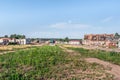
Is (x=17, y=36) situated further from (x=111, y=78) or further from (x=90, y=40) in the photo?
(x=111, y=78)

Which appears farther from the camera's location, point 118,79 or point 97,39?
point 97,39

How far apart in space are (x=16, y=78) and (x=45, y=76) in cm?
216

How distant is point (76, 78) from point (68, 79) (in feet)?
1.93

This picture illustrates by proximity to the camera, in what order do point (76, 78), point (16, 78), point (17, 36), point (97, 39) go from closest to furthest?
point (16, 78) → point (76, 78) → point (97, 39) → point (17, 36)

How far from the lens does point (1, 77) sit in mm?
15516

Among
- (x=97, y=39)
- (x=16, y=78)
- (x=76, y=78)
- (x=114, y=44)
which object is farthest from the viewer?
(x=97, y=39)

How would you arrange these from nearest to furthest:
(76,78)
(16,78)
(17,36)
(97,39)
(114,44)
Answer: (16,78) < (76,78) < (114,44) < (97,39) < (17,36)

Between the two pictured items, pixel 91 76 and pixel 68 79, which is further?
pixel 91 76

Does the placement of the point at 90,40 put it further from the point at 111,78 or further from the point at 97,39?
the point at 111,78

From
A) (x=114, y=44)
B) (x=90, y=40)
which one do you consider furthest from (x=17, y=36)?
(x=114, y=44)

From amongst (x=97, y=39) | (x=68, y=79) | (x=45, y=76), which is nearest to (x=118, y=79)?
A: (x=68, y=79)

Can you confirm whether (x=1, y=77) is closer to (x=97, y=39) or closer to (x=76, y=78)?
(x=76, y=78)

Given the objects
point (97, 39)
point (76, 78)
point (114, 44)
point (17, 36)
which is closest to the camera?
point (76, 78)

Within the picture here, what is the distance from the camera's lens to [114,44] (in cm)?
10312
